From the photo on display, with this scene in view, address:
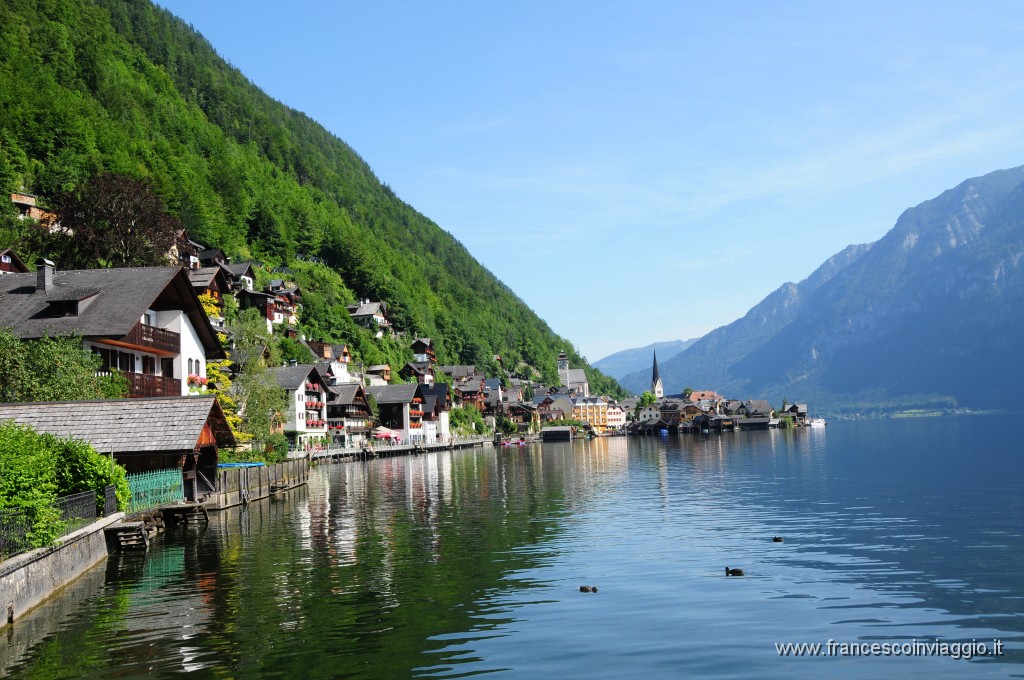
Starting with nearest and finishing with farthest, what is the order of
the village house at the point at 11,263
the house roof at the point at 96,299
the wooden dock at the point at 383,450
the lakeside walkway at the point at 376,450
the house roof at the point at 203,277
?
the house roof at the point at 96,299, the village house at the point at 11,263, the house roof at the point at 203,277, the lakeside walkway at the point at 376,450, the wooden dock at the point at 383,450

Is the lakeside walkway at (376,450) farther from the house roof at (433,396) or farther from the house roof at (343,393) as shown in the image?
the house roof at (343,393)

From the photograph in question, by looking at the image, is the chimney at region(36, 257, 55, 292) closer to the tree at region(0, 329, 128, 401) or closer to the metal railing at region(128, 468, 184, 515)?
the tree at region(0, 329, 128, 401)

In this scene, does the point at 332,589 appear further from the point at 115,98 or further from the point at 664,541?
the point at 115,98

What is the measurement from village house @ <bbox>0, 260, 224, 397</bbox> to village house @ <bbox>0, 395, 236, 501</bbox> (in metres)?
9.74

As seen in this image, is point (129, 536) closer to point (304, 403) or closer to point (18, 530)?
point (18, 530)

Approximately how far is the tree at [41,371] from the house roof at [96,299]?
2583 millimetres

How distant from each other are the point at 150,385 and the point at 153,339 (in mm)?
3238

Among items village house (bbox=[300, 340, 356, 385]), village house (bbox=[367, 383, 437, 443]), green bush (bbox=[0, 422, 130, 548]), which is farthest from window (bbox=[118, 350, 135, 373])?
village house (bbox=[367, 383, 437, 443])

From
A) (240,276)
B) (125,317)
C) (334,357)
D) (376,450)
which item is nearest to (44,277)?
(125,317)

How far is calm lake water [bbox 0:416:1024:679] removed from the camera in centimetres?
1934

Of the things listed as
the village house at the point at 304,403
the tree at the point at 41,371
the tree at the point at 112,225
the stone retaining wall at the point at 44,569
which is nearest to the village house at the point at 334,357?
the village house at the point at 304,403

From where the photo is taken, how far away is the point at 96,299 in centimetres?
5288

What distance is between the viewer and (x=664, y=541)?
36906 mm

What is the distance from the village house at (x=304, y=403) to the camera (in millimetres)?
118250
